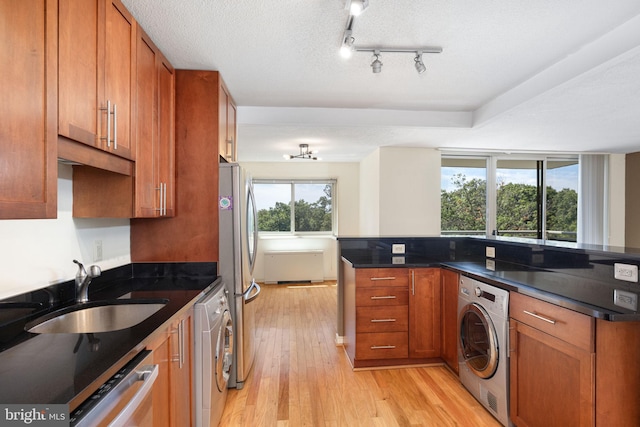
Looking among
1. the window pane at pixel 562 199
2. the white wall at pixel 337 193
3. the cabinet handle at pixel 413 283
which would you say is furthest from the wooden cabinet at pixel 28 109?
the window pane at pixel 562 199

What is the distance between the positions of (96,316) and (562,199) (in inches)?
242

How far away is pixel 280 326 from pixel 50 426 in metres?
3.03

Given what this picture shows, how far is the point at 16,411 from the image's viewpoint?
0.69 meters

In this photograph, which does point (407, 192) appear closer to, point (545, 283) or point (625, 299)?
point (545, 283)

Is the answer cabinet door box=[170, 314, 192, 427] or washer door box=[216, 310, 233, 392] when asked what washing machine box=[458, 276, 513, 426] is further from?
cabinet door box=[170, 314, 192, 427]

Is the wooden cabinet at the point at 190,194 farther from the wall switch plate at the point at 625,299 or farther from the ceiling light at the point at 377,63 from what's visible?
the wall switch plate at the point at 625,299

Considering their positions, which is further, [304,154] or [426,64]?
[304,154]

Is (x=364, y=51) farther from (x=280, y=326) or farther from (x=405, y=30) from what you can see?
(x=280, y=326)

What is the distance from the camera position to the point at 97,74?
132 centimetres

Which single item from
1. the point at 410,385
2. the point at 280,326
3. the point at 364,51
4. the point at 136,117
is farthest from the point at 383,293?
the point at 136,117

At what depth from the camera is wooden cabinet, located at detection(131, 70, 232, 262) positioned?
2219 mm

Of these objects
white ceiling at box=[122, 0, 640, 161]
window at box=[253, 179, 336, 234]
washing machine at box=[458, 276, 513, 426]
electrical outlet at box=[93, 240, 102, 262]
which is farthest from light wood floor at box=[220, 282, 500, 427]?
window at box=[253, 179, 336, 234]

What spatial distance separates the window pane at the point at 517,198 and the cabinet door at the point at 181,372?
4677 millimetres

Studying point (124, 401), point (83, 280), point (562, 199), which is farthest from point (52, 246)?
point (562, 199)
